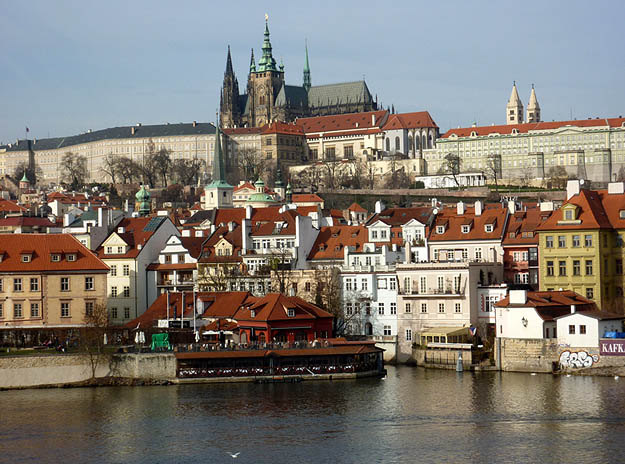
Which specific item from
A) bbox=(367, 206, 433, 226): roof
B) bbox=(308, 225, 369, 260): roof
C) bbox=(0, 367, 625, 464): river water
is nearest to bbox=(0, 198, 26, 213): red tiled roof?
bbox=(367, 206, 433, 226): roof

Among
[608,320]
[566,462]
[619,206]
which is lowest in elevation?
[566,462]

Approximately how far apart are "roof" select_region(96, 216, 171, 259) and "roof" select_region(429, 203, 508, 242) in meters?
19.1

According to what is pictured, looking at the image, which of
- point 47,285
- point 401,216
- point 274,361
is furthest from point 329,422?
point 401,216

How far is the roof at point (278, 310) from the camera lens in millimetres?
67812

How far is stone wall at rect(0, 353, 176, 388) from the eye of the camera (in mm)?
62438

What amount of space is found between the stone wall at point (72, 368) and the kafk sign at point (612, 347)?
21.4 m

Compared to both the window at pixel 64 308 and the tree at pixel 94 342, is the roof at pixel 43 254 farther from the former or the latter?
the tree at pixel 94 342

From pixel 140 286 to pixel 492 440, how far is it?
126ft

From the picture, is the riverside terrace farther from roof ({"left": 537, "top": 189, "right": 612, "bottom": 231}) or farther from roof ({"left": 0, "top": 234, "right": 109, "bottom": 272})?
roof ({"left": 537, "top": 189, "right": 612, "bottom": 231})

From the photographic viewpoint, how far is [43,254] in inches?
2896

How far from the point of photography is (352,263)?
254 feet

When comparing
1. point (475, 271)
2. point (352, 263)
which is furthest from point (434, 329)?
point (352, 263)

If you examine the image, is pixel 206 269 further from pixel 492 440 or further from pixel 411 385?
pixel 492 440

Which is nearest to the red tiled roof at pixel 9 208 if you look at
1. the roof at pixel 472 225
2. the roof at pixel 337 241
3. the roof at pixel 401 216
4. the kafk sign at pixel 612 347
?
the roof at pixel 401 216
